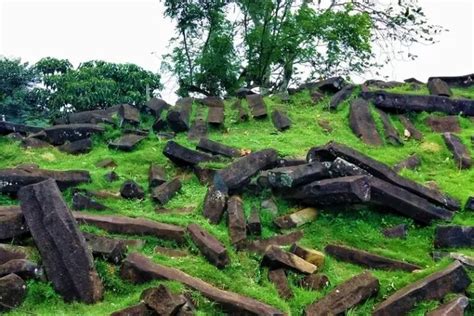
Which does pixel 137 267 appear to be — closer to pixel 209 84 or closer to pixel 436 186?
pixel 436 186

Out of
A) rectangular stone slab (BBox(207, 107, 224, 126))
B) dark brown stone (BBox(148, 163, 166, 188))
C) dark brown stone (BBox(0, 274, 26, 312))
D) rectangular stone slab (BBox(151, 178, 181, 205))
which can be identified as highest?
rectangular stone slab (BBox(207, 107, 224, 126))

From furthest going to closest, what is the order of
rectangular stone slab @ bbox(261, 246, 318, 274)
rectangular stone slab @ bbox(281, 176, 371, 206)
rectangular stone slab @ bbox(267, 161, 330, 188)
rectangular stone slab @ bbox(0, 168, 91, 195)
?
rectangular stone slab @ bbox(0, 168, 91, 195), rectangular stone slab @ bbox(267, 161, 330, 188), rectangular stone slab @ bbox(281, 176, 371, 206), rectangular stone slab @ bbox(261, 246, 318, 274)

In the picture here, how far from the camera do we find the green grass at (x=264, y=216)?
535 centimetres

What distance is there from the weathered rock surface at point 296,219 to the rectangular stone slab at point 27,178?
2845 mm

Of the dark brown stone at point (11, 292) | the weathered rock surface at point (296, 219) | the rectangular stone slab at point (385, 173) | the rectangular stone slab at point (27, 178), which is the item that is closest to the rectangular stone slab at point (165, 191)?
the rectangular stone slab at point (27, 178)

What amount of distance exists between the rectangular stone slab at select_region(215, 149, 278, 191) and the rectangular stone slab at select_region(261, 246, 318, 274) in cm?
140

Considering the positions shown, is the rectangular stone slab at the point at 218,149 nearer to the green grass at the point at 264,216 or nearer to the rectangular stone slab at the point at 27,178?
the green grass at the point at 264,216

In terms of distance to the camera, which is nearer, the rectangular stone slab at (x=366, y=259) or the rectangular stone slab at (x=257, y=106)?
the rectangular stone slab at (x=366, y=259)

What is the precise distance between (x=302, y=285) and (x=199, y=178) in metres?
2.79

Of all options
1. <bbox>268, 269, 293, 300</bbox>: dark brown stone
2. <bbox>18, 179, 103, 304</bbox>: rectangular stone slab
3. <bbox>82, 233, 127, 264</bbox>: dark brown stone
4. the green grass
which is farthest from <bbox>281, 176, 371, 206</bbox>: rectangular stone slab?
<bbox>18, 179, 103, 304</bbox>: rectangular stone slab

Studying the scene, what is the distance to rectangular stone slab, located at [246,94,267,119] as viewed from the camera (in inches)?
423

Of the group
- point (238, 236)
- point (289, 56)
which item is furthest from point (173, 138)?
point (289, 56)

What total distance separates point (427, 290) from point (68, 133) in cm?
699

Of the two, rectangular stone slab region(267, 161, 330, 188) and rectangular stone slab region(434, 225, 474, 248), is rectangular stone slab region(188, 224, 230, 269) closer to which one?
rectangular stone slab region(267, 161, 330, 188)
